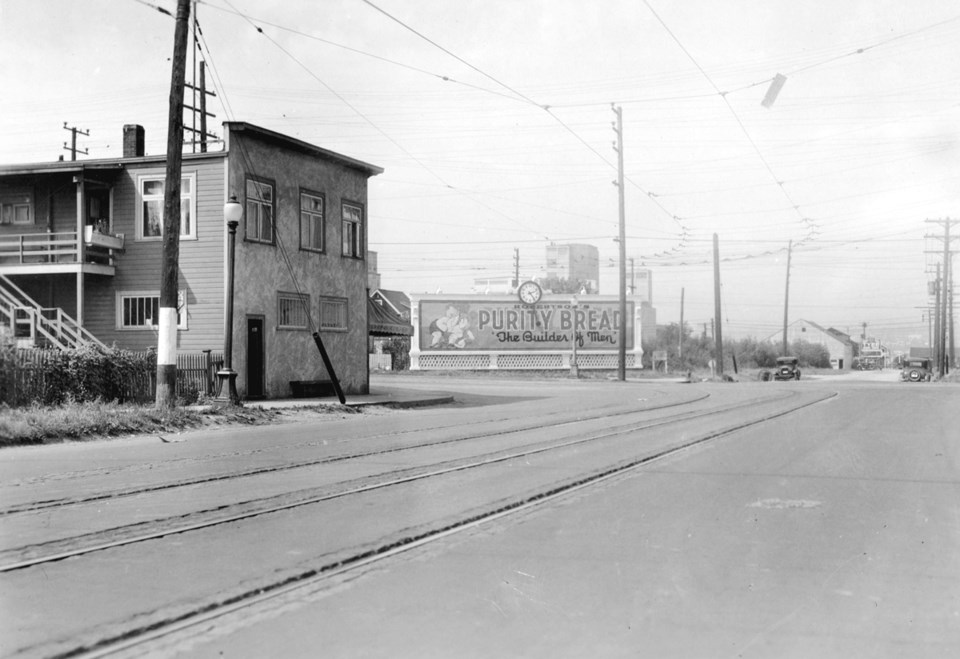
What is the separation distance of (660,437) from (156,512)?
31.0ft

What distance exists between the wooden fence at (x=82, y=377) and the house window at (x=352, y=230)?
7.09 meters

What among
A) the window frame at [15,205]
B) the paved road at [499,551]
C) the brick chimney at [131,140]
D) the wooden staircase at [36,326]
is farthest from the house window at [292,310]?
the paved road at [499,551]

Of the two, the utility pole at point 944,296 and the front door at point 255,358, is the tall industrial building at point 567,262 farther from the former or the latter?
the front door at point 255,358

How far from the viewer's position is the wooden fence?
17.6 meters

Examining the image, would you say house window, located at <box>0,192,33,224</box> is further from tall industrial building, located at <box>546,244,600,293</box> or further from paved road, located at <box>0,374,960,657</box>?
tall industrial building, located at <box>546,244,600,293</box>

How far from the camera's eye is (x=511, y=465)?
1173cm

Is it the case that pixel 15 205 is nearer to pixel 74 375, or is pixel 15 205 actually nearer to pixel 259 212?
pixel 259 212

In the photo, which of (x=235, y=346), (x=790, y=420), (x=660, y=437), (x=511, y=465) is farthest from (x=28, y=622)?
(x=235, y=346)

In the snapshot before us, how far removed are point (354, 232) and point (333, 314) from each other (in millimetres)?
2788

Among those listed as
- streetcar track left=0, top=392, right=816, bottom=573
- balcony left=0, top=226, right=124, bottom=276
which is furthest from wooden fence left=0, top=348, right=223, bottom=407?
streetcar track left=0, top=392, right=816, bottom=573

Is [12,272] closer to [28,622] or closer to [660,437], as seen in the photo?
[660,437]

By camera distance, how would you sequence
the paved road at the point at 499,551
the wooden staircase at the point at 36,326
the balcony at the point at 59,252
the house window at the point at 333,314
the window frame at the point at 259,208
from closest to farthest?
1. the paved road at the point at 499,551
2. the wooden staircase at the point at 36,326
3. the balcony at the point at 59,252
4. the window frame at the point at 259,208
5. the house window at the point at 333,314

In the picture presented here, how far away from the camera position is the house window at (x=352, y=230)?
2795 cm

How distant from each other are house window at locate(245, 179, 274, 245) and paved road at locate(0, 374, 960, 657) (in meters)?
11.3
